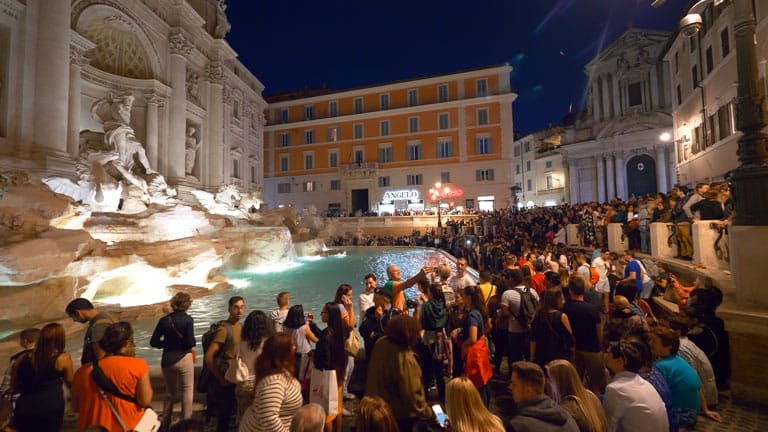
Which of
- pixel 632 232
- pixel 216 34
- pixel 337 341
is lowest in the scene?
pixel 337 341

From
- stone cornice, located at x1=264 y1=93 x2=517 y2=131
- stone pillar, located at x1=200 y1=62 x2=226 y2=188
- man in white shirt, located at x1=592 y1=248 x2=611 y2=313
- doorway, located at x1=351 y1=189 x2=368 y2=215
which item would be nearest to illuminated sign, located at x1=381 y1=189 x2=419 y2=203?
doorway, located at x1=351 y1=189 x2=368 y2=215

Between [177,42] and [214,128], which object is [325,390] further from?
[214,128]

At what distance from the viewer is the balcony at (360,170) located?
114 ft

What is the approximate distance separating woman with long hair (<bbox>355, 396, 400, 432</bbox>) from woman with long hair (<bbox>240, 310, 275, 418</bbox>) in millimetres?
1205

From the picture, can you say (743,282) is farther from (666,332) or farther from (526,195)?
(526,195)

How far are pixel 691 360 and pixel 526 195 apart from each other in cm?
4324

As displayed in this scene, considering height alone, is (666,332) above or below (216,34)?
below

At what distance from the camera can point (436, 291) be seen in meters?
3.40

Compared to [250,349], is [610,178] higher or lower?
higher

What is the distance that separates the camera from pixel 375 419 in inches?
64.1

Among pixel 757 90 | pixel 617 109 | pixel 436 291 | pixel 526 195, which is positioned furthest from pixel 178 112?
pixel 526 195

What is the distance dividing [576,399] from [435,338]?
1.61 metres

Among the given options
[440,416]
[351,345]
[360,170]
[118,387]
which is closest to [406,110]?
[360,170]

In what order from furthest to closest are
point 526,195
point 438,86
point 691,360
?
point 526,195
point 438,86
point 691,360
